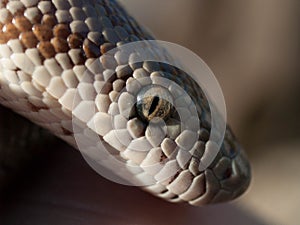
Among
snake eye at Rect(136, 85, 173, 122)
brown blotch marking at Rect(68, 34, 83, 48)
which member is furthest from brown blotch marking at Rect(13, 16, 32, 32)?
snake eye at Rect(136, 85, 173, 122)

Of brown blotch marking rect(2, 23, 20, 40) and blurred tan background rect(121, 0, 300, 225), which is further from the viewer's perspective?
blurred tan background rect(121, 0, 300, 225)

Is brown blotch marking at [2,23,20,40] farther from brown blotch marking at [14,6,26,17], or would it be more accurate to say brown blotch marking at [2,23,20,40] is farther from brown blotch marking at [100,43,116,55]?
brown blotch marking at [100,43,116,55]

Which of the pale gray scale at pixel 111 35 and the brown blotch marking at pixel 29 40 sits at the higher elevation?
the brown blotch marking at pixel 29 40

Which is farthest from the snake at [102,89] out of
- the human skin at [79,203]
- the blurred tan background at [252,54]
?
the blurred tan background at [252,54]

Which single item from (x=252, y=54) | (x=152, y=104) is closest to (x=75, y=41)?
(x=152, y=104)

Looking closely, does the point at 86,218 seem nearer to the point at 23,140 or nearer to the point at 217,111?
the point at 23,140

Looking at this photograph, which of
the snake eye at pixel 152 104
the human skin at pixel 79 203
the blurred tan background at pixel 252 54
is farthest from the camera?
the blurred tan background at pixel 252 54

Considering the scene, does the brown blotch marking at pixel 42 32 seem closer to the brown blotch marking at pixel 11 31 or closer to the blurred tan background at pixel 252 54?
the brown blotch marking at pixel 11 31
